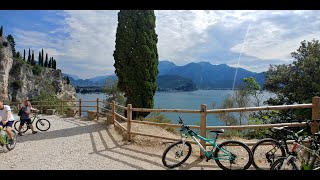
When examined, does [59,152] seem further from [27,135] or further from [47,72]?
[47,72]

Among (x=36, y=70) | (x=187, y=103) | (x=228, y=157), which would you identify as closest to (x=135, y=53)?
(x=228, y=157)

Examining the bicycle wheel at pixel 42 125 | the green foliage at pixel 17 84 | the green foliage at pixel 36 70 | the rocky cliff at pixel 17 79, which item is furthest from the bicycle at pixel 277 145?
the green foliage at pixel 36 70

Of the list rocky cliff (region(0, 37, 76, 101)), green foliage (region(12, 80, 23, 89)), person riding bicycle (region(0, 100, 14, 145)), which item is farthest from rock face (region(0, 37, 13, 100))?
person riding bicycle (region(0, 100, 14, 145))

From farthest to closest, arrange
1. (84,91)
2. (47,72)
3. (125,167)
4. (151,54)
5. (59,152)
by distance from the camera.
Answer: (84,91)
(47,72)
(151,54)
(59,152)
(125,167)

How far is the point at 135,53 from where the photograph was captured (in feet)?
38.7

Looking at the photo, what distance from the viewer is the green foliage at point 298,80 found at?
12.9 metres

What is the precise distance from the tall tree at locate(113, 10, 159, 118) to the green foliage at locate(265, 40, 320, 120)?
7.23m

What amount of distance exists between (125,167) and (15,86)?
49.4 m

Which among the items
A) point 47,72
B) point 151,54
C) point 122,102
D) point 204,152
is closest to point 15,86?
point 47,72

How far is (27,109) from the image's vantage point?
8.41 m

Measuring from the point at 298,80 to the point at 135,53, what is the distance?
977 cm

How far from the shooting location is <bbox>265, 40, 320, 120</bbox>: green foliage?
12.9m
